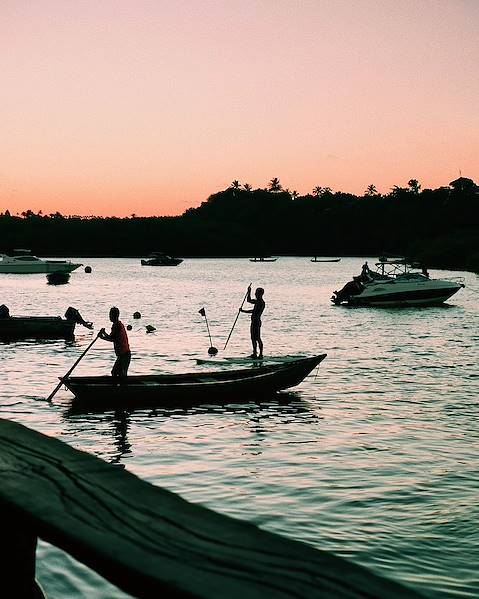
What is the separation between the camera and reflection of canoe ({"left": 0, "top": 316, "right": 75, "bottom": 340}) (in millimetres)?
39250

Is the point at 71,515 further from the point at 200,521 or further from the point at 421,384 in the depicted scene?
the point at 421,384

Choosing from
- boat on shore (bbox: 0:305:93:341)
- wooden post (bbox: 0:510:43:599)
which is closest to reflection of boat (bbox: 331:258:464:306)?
boat on shore (bbox: 0:305:93:341)

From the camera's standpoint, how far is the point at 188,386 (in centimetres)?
2178

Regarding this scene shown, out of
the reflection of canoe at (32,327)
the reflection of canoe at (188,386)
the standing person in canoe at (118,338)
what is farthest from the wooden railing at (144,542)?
the reflection of canoe at (32,327)

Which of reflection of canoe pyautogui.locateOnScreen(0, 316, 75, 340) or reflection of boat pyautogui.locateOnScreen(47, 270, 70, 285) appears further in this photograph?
reflection of boat pyautogui.locateOnScreen(47, 270, 70, 285)

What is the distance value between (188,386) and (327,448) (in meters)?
4.99

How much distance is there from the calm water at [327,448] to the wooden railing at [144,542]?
733cm

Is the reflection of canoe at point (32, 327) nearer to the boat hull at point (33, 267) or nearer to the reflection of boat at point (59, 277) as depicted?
the reflection of boat at point (59, 277)

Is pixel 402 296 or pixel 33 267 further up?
pixel 33 267

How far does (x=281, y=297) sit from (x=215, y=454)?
80.4 m

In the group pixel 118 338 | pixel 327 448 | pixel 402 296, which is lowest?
pixel 327 448

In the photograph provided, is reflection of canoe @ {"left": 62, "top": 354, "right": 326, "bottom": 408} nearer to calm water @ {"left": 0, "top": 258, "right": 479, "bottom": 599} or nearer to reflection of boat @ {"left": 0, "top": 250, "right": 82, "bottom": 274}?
calm water @ {"left": 0, "top": 258, "right": 479, "bottom": 599}

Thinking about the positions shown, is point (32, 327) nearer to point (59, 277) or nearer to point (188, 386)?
point (188, 386)

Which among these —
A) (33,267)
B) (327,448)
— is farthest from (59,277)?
(327,448)
